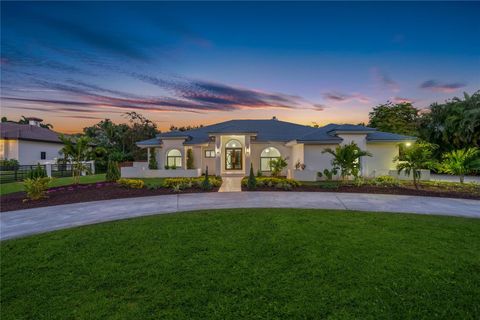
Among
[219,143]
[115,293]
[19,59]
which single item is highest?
[19,59]

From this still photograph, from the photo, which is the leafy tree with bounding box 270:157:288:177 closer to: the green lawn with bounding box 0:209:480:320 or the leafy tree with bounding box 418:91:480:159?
the green lawn with bounding box 0:209:480:320

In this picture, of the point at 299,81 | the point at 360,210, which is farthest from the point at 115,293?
the point at 299,81

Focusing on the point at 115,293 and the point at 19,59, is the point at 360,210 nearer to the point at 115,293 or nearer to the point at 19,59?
the point at 115,293

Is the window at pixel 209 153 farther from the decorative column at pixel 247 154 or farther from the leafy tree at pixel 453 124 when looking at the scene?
the leafy tree at pixel 453 124

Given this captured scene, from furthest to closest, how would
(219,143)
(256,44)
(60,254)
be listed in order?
(219,143) < (256,44) < (60,254)

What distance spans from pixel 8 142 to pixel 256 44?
113 ft

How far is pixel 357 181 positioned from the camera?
13.4m

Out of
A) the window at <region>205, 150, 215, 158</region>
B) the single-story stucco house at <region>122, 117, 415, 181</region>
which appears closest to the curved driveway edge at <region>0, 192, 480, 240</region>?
the single-story stucco house at <region>122, 117, 415, 181</region>

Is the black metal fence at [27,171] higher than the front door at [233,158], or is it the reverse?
the front door at [233,158]

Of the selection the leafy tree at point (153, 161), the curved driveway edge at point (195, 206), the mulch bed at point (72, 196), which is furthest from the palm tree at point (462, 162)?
the leafy tree at point (153, 161)

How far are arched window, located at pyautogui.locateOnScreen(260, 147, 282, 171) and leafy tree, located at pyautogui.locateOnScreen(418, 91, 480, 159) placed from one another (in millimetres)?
16767

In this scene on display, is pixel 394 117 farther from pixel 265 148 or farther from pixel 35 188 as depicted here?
pixel 35 188

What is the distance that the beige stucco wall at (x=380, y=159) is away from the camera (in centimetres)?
1808

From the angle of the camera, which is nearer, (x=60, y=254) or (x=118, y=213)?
(x=60, y=254)
